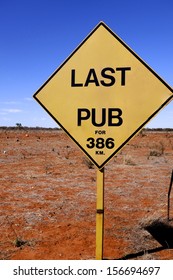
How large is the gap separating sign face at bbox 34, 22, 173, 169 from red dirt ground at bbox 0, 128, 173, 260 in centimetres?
287

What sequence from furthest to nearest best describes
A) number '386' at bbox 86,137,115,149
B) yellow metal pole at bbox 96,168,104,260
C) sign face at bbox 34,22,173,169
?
yellow metal pole at bbox 96,168,104,260, number '386' at bbox 86,137,115,149, sign face at bbox 34,22,173,169

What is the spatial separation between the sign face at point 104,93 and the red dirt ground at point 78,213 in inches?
113

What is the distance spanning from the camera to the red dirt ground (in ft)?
A: 20.1

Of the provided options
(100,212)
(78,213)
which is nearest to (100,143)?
(100,212)

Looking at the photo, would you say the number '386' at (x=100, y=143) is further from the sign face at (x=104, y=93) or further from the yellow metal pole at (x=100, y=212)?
the yellow metal pole at (x=100, y=212)

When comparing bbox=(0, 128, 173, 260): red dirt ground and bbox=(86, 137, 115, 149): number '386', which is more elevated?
bbox=(86, 137, 115, 149): number '386'

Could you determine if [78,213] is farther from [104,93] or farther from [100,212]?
[104,93]

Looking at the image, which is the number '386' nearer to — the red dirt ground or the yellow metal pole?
the yellow metal pole

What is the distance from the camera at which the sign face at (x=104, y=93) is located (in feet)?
11.7

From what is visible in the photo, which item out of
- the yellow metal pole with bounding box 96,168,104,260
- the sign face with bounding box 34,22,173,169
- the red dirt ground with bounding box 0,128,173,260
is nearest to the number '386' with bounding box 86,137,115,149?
the sign face with bounding box 34,22,173,169

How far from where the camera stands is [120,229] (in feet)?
23.8

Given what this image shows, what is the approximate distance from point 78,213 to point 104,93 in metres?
5.31

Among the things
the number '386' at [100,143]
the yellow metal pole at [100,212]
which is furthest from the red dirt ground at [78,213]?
the number '386' at [100,143]

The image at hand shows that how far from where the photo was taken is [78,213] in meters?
8.38
